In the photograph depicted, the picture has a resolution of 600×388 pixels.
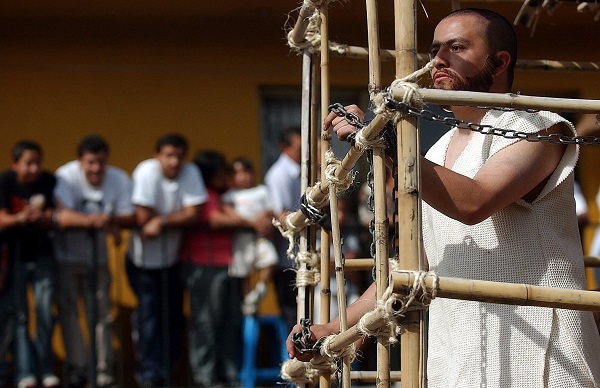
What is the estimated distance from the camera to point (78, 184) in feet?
25.0

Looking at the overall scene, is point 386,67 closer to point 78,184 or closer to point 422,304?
point 78,184

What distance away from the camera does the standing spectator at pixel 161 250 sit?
755 cm

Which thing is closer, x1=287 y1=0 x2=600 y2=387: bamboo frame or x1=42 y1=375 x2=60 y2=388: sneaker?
x1=287 y1=0 x2=600 y2=387: bamboo frame

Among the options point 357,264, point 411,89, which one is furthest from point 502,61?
point 357,264

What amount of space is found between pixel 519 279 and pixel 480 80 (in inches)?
23.5

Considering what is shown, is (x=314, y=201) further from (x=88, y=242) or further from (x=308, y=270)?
(x=88, y=242)

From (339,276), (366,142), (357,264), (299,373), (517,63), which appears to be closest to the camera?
(366,142)

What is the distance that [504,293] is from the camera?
2.63m

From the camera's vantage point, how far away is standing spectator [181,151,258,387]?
7582 millimetres

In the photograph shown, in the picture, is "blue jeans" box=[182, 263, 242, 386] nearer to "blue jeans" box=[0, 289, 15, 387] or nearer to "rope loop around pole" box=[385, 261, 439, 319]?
"blue jeans" box=[0, 289, 15, 387]

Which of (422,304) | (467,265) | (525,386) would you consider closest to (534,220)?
(467,265)

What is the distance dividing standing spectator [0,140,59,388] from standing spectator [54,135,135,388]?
0.49 ft

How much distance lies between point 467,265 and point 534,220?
22cm

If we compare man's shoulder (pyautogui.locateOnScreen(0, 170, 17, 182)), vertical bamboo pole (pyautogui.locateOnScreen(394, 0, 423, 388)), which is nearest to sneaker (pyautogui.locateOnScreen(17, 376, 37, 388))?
man's shoulder (pyautogui.locateOnScreen(0, 170, 17, 182))
